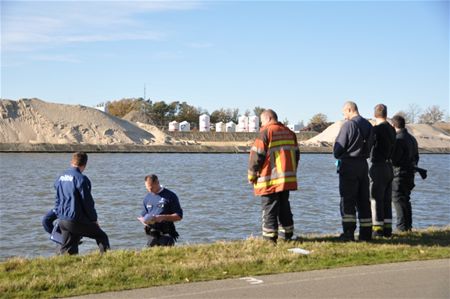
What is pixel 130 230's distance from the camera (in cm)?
1549

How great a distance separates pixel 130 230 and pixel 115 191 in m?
10.6

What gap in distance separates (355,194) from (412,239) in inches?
55.3

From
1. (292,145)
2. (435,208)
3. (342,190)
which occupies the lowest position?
(435,208)

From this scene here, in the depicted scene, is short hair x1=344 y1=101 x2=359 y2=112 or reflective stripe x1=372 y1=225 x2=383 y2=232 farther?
reflective stripe x1=372 y1=225 x2=383 y2=232

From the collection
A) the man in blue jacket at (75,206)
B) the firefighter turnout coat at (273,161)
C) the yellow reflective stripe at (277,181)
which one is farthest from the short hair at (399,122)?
the man in blue jacket at (75,206)

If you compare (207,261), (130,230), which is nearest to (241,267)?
(207,261)

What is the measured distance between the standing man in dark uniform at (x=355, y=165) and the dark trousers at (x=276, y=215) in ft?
2.89

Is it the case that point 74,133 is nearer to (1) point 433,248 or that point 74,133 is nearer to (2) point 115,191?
(2) point 115,191

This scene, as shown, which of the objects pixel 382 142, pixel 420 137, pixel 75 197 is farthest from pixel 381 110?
pixel 420 137

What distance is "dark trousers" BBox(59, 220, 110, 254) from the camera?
29.7 ft

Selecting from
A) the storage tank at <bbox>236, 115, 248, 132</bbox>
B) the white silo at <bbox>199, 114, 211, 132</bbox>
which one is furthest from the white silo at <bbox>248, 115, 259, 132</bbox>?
the white silo at <bbox>199, 114, 211, 132</bbox>

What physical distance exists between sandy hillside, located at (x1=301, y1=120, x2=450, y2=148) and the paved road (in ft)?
295

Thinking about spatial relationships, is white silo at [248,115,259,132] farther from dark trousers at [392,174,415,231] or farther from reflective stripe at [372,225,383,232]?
reflective stripe at [372,225,383,232]

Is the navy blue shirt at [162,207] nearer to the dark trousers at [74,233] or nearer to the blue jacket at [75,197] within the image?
the dark trousers at [74,233]
